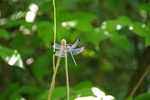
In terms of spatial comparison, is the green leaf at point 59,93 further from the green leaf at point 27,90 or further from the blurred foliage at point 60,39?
the green leaf at point 27,90

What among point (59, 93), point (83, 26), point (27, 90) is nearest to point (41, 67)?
point (27, 90)

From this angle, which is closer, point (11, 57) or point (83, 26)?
point (11, 57)

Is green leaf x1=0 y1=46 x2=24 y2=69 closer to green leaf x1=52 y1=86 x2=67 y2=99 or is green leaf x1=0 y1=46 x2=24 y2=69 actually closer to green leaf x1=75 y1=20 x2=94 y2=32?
green leaf x1=52 y1=86 x2=67 y2=99

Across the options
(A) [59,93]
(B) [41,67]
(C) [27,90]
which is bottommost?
(A) [59,93]

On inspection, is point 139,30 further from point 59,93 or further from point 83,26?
point 59,93

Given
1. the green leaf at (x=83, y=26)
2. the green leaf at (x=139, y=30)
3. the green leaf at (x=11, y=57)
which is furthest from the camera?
the green leaf at (x=83, y=26)

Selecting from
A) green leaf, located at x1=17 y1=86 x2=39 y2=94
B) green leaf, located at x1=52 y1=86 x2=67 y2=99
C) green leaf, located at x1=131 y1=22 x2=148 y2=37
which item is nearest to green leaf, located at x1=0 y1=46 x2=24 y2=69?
green leaf, located at x1=52 y1=86 x2=67 y2=99

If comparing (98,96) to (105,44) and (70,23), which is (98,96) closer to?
(70,23)

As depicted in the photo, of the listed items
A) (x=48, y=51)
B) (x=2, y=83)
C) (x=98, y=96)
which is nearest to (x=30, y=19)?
(x=48, y=51)

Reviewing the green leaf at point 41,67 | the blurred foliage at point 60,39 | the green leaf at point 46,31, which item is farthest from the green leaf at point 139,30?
the green leaf at point 41,67
